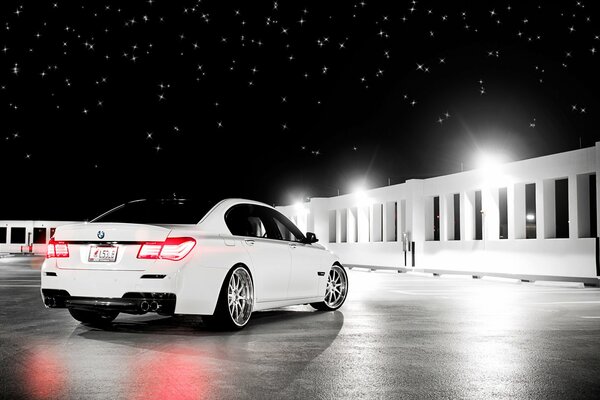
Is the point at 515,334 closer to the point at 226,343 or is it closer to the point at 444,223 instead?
the point at 226,343

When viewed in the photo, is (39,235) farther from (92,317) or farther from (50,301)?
(50,301)

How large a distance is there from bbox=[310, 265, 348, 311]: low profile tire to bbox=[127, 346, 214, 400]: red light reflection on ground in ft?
14.3

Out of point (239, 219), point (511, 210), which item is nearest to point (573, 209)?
point (511, 210)

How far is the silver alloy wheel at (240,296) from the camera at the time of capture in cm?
864

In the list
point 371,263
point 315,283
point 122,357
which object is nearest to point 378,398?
point 122,357

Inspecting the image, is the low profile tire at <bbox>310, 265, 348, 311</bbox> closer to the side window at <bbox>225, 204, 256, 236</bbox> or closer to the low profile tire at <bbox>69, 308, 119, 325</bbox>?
the side window at <bbox>225, 204, 256, 236</bbox>

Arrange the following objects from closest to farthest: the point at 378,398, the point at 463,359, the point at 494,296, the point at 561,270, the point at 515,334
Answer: the point at 378,398 < the point at 463,359 < the point at 515,334 < the point at 494,296 < the point at 561,270

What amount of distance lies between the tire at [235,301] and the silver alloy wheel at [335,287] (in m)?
2.52

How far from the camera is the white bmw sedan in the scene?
7930 mm

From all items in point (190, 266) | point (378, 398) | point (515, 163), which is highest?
point (515, 163)

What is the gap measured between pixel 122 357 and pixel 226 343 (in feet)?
4.12

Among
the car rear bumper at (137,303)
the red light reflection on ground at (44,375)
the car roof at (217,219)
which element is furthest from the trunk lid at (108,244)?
the red light reflection on ground at (44,375)

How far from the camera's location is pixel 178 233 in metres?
8.07

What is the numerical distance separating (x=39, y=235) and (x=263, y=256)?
82.9m
